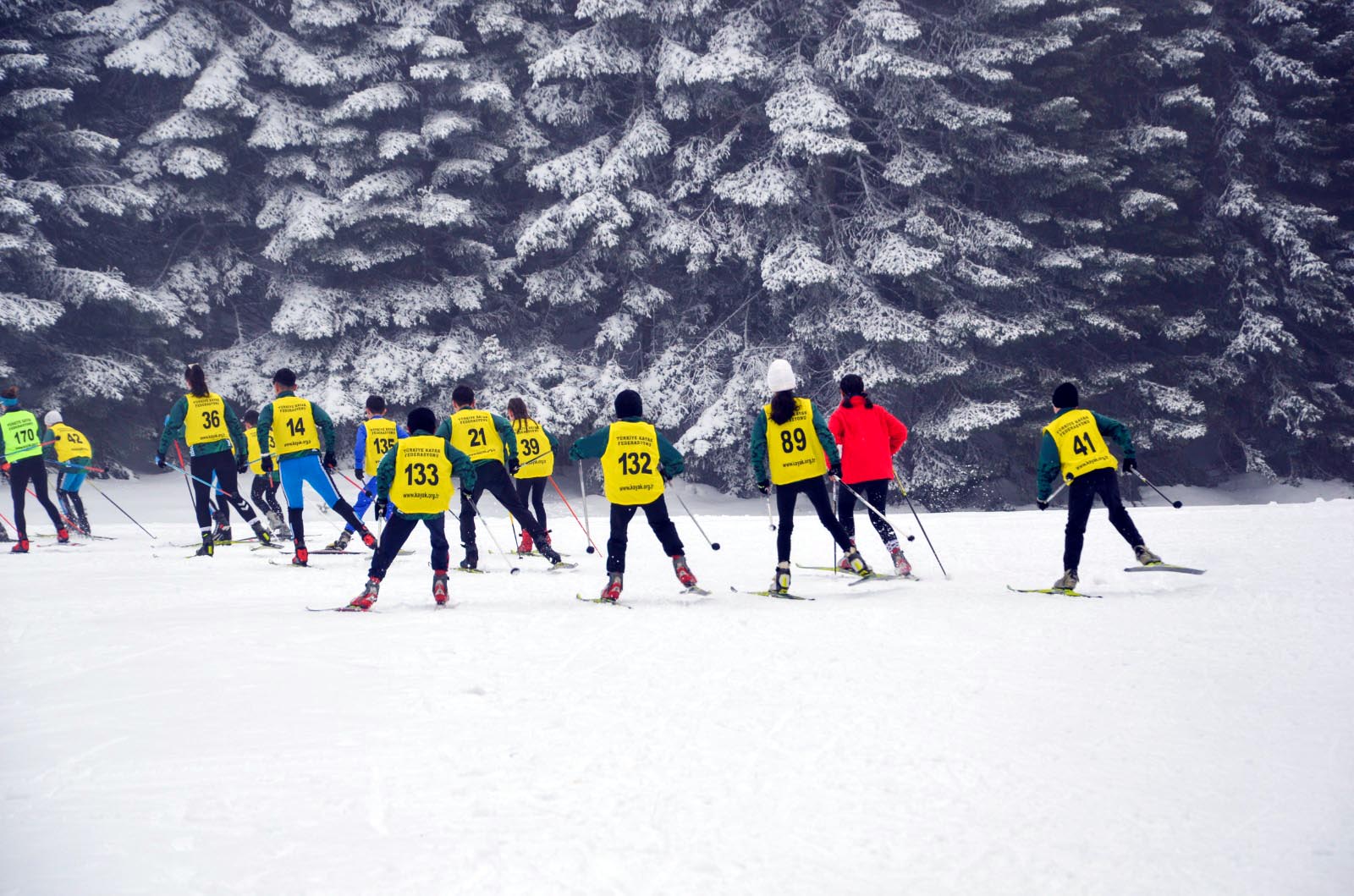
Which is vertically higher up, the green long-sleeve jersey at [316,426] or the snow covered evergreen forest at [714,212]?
the snow covered evergreen forest at [714,212]

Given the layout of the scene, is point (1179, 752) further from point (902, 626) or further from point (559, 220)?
point (559, 220)

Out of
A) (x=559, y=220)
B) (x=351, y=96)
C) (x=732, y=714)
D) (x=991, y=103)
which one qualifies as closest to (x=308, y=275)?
(x=351, y=96)

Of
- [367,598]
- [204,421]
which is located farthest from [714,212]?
[367,598]

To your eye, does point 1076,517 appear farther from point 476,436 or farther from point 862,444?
point 476,436

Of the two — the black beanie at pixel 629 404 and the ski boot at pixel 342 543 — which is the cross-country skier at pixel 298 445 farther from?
the black beanie at pixel 629 404

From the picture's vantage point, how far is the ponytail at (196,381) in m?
11.6

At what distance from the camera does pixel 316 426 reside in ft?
37.5

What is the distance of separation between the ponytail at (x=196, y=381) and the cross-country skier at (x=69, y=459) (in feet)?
13.6

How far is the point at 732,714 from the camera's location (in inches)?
189

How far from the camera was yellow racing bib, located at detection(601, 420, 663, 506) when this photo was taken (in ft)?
27.7

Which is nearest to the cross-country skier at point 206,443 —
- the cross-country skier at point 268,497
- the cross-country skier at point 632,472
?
the cross-country skier at point 268,497

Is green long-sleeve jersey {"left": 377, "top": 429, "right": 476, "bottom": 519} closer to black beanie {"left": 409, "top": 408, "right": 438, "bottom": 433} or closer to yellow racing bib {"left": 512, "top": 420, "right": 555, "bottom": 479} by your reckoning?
black beanie {"left": 409, "top": 408, "right": 438, "bottom": 433}

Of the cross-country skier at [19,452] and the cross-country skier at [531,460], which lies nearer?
the cross-country skier at [531,460]

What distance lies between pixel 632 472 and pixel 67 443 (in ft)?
34.6
